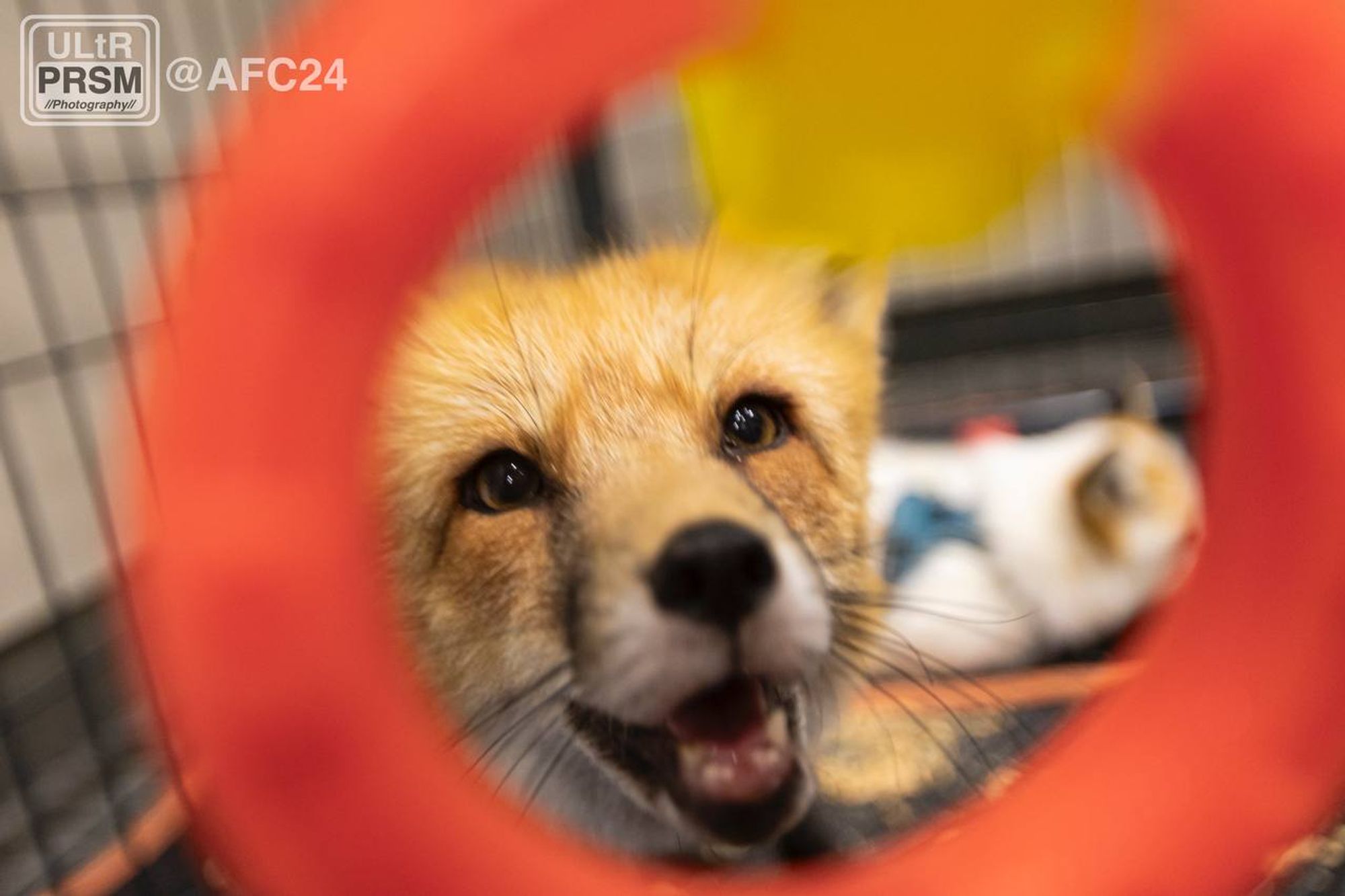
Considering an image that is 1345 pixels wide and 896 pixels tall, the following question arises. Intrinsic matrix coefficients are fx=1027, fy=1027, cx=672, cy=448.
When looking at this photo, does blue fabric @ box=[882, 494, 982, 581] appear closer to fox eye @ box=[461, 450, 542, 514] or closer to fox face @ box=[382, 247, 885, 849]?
fox face @ box=[382, 247, 885, 849]

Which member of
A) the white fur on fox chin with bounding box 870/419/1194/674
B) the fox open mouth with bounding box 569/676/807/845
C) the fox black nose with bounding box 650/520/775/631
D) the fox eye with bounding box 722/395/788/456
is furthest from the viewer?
the white fur on fox chin with bounding box 870/419/1194/674

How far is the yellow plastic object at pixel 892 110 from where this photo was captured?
0.62 meters

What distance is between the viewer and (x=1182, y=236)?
61 centimetres

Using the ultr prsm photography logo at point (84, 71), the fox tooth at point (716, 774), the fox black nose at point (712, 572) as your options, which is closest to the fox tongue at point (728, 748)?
the fox tooth at point (716, 774)

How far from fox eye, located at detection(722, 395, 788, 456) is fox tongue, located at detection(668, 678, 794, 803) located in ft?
0.67

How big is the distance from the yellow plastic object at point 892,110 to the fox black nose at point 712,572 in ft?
0.96

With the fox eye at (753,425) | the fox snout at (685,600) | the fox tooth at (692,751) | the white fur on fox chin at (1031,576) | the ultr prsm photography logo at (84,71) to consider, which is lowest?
the white fur on fox chin at (1031,576)

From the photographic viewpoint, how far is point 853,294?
1073 mm

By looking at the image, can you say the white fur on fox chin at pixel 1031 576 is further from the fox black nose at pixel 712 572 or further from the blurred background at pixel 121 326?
the fox black nose at pixel 712 572

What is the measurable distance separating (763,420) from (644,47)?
411 mm

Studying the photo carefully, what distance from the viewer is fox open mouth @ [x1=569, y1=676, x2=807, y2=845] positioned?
74 centimetres

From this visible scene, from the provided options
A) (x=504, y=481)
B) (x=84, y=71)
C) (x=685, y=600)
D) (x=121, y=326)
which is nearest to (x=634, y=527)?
(x=685, y=600)

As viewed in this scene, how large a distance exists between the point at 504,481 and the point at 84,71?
769 millimetres

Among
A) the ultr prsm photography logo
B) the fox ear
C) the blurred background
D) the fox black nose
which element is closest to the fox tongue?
the fox black nose
